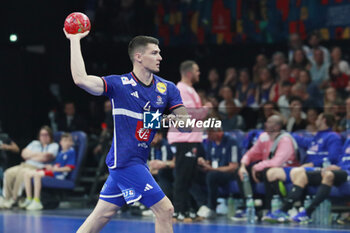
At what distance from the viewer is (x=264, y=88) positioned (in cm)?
1372

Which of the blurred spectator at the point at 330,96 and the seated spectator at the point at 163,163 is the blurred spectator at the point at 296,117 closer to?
the blurred spectator at the point at 330,96

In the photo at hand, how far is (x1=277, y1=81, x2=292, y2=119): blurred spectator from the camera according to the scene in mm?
12406

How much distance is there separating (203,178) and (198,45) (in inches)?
220

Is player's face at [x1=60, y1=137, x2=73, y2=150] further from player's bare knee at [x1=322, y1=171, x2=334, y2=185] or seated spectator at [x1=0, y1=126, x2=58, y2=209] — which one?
player's bare knee at [x1=322, y1=171, x2=334, y2=185]

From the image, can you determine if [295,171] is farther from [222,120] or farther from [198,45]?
[198,45]

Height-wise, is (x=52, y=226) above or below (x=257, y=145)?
below

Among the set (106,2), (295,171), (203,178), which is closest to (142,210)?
(203,178)

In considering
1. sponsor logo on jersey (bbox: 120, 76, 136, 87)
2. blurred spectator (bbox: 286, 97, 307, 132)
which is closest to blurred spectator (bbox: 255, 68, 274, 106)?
blurred spectator (bbox: 286, 97, 307, 132)

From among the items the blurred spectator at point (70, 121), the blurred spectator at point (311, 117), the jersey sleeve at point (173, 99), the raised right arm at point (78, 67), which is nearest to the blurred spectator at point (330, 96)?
the blurred spectator at point (311, 117)

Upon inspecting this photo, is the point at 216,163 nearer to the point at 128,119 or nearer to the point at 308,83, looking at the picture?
the point at 308,83

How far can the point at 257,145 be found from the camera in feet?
36.8

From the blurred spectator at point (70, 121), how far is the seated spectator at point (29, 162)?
2.78ft

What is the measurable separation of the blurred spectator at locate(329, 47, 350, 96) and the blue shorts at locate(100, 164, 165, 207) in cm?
807

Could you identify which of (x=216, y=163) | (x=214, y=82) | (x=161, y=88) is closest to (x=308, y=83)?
(x=214, y=82)
